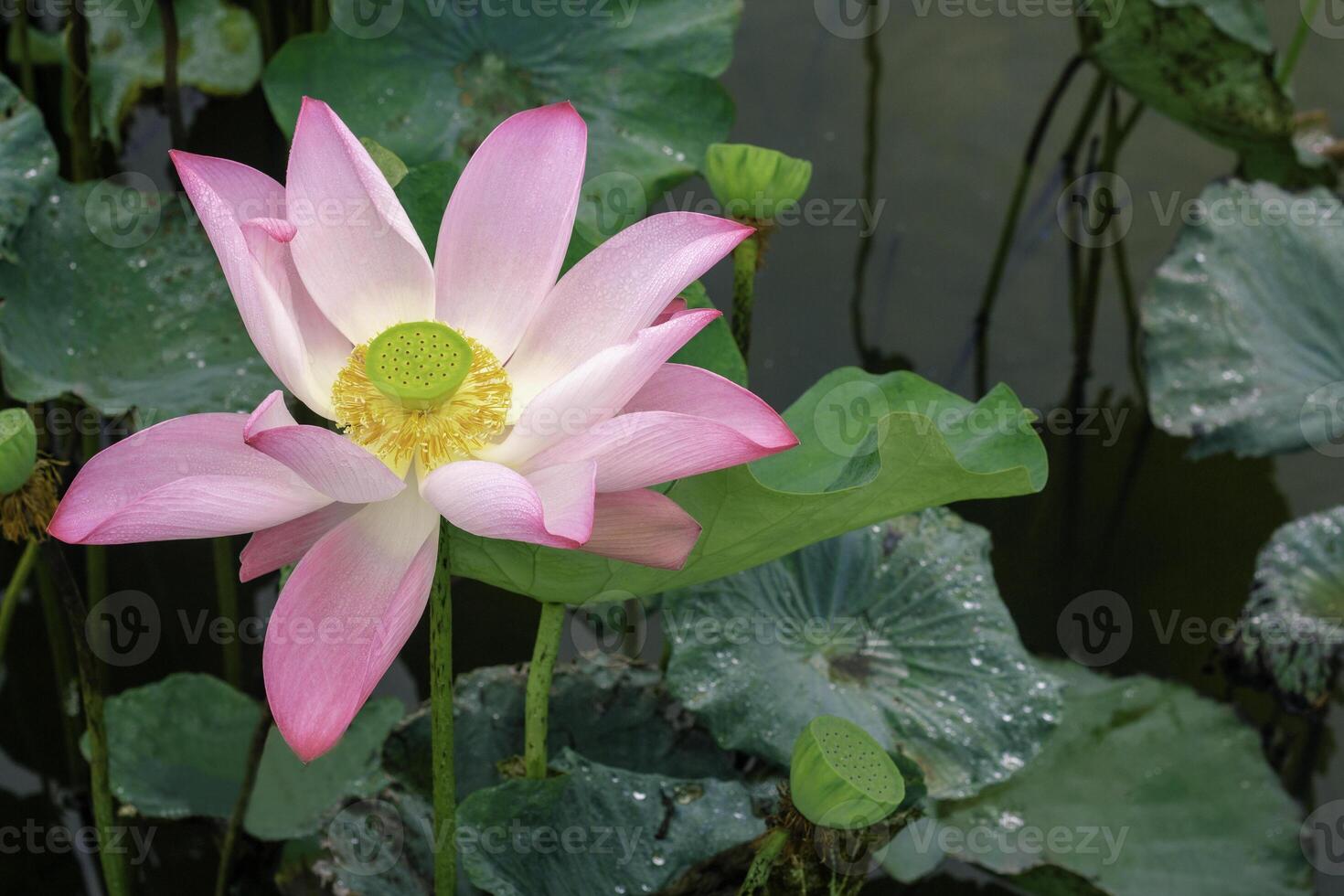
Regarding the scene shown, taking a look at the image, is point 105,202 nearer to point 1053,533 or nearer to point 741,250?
point 741,250

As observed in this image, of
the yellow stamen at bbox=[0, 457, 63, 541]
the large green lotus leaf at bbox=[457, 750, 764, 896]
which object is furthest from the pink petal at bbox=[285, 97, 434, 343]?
the large green lotus leaf at bbox=[457, 750, 764, 896]

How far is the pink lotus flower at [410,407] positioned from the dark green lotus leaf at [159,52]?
125 cm

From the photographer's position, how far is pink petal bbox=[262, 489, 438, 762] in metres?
0.68

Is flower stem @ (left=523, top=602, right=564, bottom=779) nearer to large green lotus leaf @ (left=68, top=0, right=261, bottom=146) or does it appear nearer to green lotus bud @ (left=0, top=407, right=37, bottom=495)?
green lotus bud @ (left=0, top=407, right=37, bottom=495)

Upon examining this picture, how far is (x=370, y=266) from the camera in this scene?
828 mm

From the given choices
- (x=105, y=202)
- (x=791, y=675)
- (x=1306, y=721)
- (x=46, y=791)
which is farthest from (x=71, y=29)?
(x=1306, y=721)

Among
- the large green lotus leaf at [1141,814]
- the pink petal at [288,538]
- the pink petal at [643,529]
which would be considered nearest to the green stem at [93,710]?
the pink petal at [288,538]

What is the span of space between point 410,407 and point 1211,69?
1401 mm

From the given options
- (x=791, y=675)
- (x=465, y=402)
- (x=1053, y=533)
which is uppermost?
(x=465, y=402)

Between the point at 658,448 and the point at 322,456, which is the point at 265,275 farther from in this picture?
the point at 658,448

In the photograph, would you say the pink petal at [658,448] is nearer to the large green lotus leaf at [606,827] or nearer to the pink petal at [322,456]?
the pink petal at [322,456]

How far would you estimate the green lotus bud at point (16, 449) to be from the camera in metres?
0.79

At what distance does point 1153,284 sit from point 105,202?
1309 mm

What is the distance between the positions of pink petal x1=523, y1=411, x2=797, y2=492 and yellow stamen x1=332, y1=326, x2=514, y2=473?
0.13 meters
